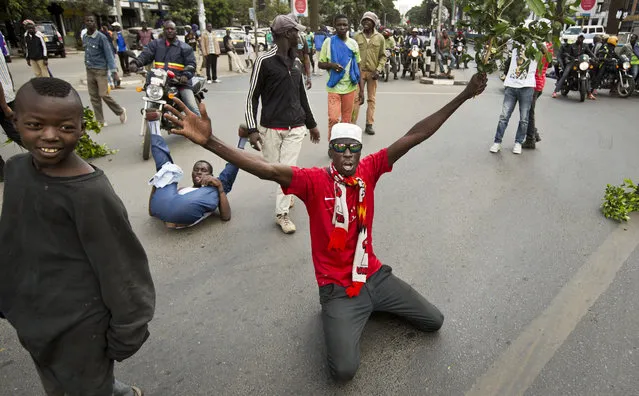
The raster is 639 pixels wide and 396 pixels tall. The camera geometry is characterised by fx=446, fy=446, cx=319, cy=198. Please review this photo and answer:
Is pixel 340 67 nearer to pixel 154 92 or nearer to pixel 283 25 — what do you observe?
pixel 283 25

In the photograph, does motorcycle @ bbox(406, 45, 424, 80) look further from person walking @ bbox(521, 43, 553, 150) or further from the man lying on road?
the man lying on road

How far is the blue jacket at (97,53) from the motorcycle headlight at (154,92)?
230 centimetres

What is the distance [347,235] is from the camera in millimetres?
Result: 2840

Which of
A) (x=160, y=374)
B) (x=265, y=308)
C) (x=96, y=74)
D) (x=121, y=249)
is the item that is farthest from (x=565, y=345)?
(x=96, y=74)

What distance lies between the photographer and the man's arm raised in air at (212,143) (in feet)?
7.41

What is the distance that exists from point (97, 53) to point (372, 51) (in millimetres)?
4980

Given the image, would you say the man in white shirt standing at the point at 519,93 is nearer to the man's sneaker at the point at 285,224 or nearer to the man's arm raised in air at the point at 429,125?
the man's arm raised in air at the point at 429,125

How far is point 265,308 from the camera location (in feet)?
11.0

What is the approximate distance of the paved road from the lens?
269cm

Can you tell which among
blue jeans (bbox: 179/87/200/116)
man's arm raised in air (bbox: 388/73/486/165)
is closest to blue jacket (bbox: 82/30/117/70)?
blue jeans (bbox: 179/87/200/116)

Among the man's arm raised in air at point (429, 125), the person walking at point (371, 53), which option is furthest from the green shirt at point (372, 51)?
the man's arm raised in air at point (429, 125)

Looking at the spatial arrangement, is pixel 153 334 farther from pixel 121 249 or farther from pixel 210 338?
pixel 121 249

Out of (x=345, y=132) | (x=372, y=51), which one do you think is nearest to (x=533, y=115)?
(x=372, y=51)

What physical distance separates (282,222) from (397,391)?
2326 mm
